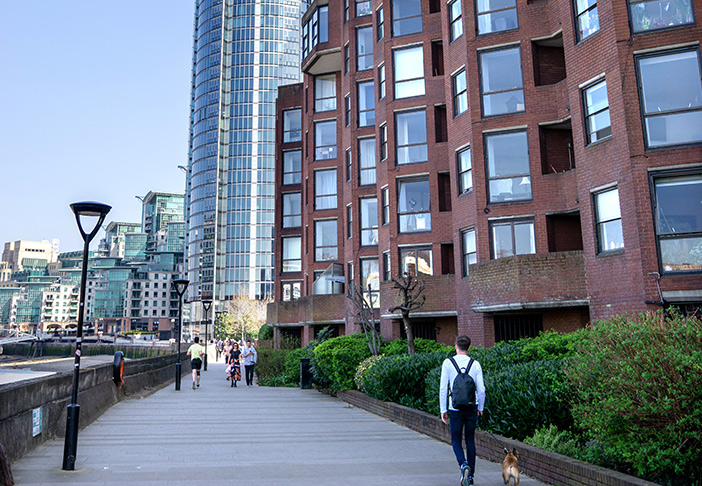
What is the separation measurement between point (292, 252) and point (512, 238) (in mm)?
25636

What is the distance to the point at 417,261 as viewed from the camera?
2539 centimetres

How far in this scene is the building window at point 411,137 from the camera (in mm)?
25609

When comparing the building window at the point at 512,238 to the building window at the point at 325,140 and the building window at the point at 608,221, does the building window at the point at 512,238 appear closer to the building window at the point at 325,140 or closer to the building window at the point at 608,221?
the building window at the point at 608,221

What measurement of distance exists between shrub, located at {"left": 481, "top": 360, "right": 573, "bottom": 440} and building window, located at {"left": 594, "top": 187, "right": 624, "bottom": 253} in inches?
258

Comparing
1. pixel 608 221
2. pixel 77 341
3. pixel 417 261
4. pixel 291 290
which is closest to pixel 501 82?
pixel 608 221

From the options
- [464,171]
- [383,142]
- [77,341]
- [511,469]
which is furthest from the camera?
[383,142]

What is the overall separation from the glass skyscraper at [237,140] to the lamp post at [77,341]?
121972mm

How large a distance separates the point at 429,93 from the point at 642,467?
20.6 meters

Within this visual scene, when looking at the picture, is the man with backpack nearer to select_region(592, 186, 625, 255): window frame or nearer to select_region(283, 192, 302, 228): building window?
select_region(592, 186, 625, 255): window frame

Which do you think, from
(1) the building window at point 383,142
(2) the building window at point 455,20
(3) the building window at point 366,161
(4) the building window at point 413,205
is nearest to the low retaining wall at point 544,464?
(4) the building window at point 413,205

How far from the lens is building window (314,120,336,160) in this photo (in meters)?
38.1

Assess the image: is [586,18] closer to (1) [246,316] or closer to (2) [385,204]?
(2) [385,204]

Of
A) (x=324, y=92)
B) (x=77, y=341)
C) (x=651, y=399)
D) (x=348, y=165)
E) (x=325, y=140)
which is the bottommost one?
(x=651, y=399)

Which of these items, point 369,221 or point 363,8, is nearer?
point 369,221
